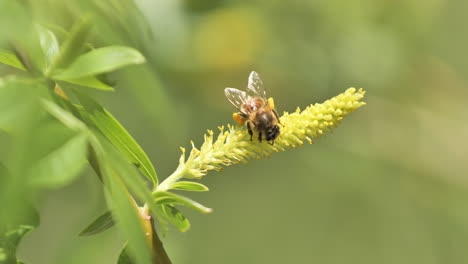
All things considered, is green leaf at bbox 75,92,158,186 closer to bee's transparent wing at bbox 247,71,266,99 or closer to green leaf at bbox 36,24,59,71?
green leaf at bbox 36,24,59,71

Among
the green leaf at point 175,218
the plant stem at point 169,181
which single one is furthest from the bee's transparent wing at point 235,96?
the green leaf at point 175,218

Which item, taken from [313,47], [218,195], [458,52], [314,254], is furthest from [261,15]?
[458,52]

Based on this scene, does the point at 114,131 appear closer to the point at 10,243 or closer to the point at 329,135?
the point at 10,243

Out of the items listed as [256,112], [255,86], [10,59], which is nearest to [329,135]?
[255,86]

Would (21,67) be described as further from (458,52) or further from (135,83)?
(458,52)

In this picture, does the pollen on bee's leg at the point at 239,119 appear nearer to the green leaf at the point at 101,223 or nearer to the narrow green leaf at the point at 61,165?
the green leaf at the point at 101,223

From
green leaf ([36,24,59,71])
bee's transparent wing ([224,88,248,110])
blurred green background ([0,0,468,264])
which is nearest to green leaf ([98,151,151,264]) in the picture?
green leaf ([36,24,59,71])
